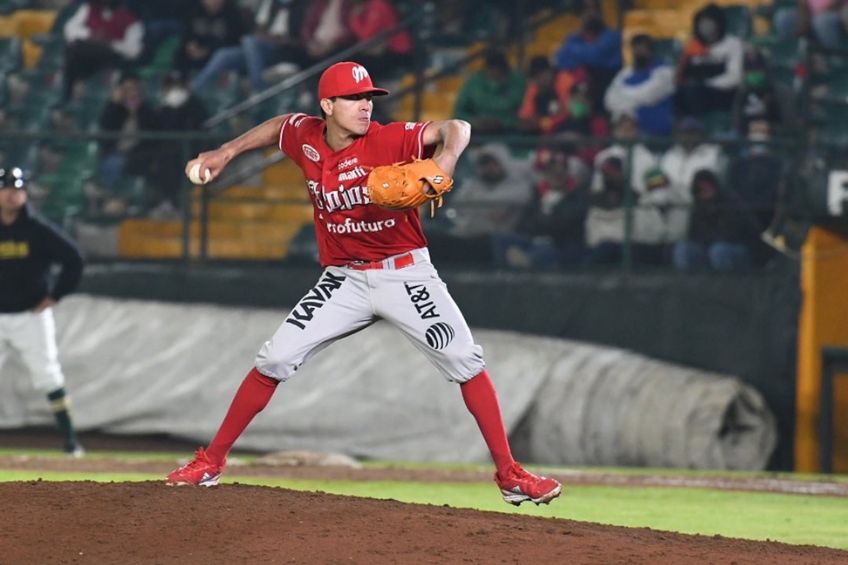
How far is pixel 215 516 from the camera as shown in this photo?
6.32 metres

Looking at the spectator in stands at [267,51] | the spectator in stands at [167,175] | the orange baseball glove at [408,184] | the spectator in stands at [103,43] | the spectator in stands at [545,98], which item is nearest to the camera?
the orange baseball glove at [408,184]

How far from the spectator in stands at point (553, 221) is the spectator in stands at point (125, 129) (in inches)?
144

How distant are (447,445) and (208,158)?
21.5ft

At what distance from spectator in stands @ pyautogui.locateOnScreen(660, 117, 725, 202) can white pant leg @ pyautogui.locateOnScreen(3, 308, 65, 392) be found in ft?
17.4

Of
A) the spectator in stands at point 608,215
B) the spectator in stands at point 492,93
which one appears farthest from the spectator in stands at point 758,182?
the spectator in stands at point 492,93

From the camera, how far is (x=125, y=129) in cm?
1684

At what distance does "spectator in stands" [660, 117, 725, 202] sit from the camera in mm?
13508

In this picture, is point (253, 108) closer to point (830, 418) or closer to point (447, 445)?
point (447, 445)

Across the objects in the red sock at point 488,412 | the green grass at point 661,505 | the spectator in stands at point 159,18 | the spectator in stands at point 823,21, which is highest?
the spectator in stands at point 159,18

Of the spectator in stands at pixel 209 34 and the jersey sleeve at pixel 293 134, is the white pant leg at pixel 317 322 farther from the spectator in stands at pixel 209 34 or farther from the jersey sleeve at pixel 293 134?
the spectator in stands at pixel 209 34

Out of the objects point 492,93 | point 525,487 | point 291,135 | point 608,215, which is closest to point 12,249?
point 608,215

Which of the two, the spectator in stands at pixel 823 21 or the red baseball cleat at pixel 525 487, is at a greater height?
the spectator in stands at pixel 823 21

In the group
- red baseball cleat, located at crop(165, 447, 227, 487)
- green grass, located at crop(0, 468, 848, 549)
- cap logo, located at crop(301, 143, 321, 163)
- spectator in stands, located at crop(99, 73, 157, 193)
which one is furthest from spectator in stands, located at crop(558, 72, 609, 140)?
red baseball cleat, located at crop(165, 447, 227, 487)

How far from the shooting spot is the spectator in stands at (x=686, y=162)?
13508 mm
